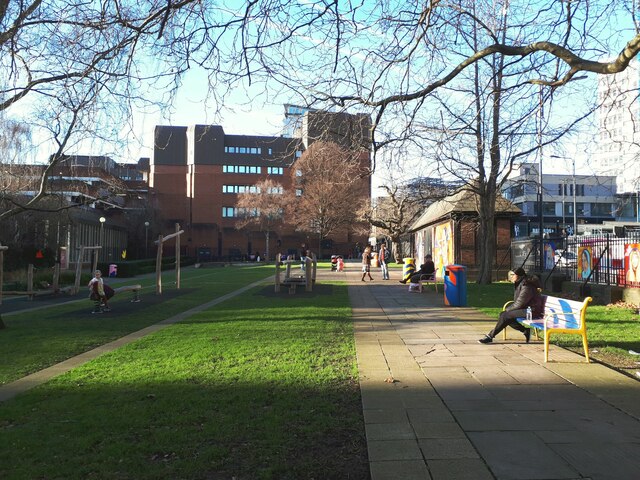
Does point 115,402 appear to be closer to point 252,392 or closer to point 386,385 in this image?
point 252,392

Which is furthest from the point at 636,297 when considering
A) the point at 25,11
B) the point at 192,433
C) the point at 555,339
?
the point at 25,11

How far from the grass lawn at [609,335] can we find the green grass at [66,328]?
8.04 m

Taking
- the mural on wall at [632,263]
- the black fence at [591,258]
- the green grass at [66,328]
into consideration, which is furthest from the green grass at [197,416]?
the black fence at [591,258]

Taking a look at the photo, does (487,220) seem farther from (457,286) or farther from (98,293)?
(98,293)

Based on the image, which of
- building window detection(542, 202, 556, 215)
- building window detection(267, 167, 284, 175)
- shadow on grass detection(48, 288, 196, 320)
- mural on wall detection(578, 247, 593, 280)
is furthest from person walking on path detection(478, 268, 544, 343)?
building window detection(542, 202, 556, 215)

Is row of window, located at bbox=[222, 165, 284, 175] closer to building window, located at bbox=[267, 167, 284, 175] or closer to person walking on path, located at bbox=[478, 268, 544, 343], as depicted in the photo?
building window, located at bbox=[267, 167, 284, 175]

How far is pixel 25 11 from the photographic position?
7.24 metres

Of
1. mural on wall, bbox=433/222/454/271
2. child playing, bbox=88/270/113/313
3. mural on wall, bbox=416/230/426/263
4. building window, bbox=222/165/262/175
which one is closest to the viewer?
child playing, bbox=88/270/113/313

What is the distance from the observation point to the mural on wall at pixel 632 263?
14.2 m

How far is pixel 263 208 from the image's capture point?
2621 inches

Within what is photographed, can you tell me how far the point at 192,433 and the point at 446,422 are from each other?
222 centimetres

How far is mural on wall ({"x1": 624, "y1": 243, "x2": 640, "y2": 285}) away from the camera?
557 inches

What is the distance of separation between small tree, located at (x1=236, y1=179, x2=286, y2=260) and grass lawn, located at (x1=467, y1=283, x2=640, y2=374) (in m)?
52.3

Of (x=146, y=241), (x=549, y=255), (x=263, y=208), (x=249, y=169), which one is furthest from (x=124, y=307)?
(x=249, y=169)
